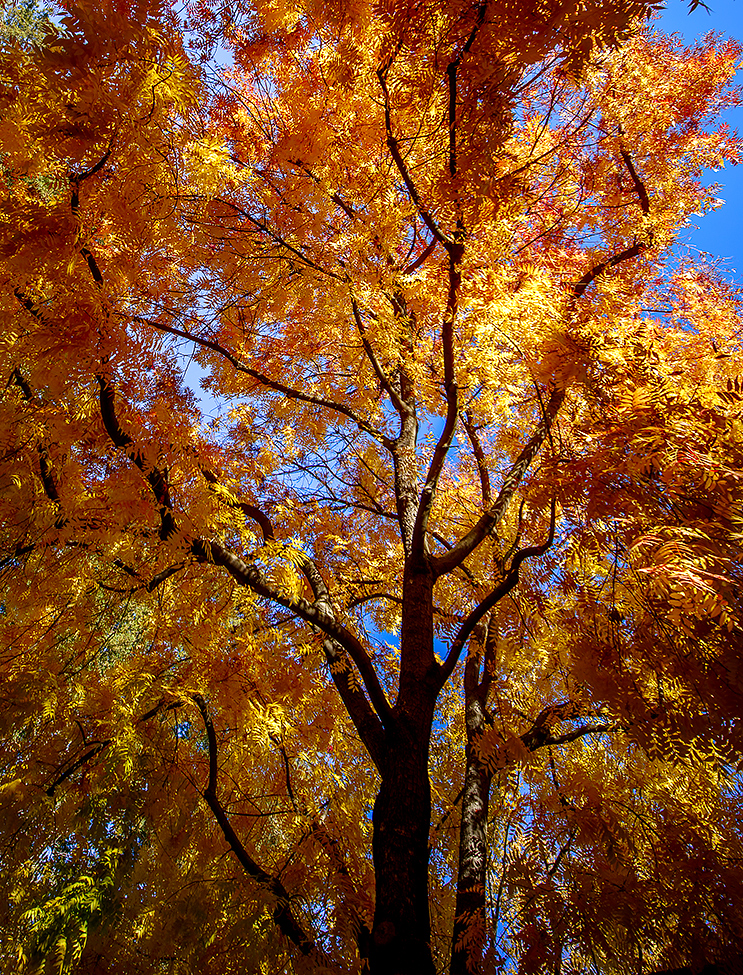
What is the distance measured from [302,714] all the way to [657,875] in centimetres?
190

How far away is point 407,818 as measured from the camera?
2219mm

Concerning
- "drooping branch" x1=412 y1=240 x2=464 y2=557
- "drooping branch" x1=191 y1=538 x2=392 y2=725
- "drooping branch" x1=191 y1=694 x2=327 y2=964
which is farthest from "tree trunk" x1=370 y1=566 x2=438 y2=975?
"drooping branch" x1=191 y1=694 x2=327 y2=964

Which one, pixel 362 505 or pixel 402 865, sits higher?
pixel 362 505

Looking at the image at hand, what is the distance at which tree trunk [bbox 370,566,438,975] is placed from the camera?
193 centimetres

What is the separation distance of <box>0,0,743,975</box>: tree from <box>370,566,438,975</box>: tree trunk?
0.02 metres

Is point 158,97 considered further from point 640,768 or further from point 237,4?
point 640,768

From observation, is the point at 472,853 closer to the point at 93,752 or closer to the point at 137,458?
the point at 93,752

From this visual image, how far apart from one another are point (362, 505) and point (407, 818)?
206cm

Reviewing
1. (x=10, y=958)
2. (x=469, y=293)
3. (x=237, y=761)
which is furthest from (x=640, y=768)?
(x=10, y=958)

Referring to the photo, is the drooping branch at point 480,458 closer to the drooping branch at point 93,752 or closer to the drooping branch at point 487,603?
the drooping branch at point 487,603

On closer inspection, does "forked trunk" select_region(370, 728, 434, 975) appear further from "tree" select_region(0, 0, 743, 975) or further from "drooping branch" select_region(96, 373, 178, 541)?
"drooping branch" select_region(96, 373, 178, 541)

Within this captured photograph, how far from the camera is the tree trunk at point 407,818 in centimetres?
193

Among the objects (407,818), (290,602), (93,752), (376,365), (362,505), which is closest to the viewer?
(407,818)

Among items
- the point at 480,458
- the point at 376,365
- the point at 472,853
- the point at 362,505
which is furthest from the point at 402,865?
the point at 480,458
